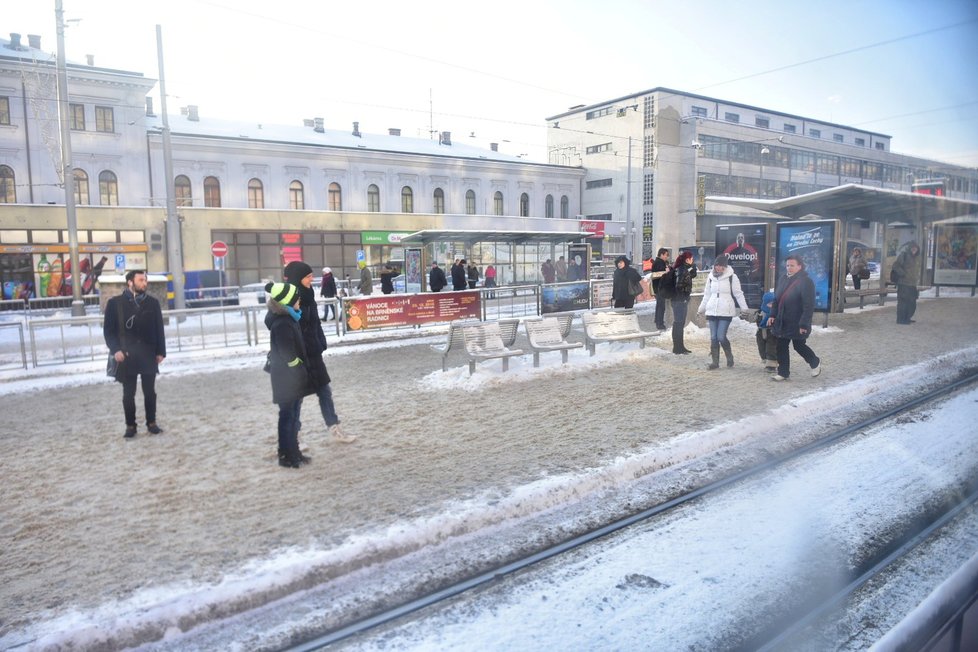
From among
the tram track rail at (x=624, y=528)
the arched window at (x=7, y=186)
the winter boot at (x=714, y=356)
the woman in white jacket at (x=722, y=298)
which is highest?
the arched window at (x=7, y=186)

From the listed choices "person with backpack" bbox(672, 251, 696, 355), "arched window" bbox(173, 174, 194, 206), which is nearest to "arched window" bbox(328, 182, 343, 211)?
"arched window" bbox(173, 174, 194, 206)

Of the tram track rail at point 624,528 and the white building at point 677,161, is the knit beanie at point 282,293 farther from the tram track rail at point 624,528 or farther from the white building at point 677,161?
the white building at point 677,161

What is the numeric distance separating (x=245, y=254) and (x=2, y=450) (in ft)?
101

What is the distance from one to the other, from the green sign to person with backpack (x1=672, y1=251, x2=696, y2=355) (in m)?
30.3

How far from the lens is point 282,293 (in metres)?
5.80

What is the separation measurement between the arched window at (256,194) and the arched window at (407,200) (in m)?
9.34

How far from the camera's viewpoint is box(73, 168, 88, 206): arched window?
32.2m

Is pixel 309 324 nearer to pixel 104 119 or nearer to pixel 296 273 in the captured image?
pixel 296 273

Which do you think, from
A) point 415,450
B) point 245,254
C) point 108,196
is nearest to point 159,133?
point 108,196

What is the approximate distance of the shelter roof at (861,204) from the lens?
16047 millimetres

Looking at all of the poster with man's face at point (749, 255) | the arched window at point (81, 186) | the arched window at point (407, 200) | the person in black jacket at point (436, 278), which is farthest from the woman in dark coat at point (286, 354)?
the arched window at point (407, 200)

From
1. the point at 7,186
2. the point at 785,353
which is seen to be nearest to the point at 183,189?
the point at 7,186

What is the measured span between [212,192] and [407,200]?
1264 cm

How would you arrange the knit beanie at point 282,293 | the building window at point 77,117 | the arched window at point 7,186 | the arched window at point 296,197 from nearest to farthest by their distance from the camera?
the knit beanie at point 282,293 → the arched window at point 7,186 → the building window at point 77,117 → the arched window at point 296,197
